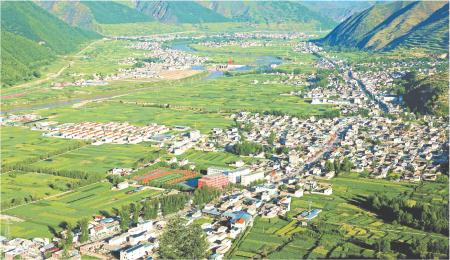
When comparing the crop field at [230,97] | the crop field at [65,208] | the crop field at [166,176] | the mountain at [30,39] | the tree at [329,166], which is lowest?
the crop field at [65,208]

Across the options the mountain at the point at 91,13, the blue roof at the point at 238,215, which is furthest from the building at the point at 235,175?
the mountain at the point at 91,13

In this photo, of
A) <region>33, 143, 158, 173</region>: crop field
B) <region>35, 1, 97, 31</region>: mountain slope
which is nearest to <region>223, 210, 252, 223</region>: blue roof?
<region>33, 143, 158, 173</region>: crop field

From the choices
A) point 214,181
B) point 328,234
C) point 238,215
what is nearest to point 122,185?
point 214,181

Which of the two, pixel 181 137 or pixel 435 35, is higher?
pixel 435 35

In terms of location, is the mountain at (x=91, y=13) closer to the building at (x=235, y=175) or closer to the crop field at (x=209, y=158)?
the crop field at (x=209, y=158)

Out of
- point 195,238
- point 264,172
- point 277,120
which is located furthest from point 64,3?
point 195,238

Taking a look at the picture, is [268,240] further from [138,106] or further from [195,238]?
[138,106]
